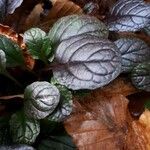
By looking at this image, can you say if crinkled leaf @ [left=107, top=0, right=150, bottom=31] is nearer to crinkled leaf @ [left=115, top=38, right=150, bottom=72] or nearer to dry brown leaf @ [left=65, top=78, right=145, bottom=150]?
crinkled leaf @ [left=115, top=38, right=150, bottom=72]

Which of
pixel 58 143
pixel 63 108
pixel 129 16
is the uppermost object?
pixel 129 16

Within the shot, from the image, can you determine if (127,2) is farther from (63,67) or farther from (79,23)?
(63,67)

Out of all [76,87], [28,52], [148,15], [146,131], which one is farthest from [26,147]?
[148,15]

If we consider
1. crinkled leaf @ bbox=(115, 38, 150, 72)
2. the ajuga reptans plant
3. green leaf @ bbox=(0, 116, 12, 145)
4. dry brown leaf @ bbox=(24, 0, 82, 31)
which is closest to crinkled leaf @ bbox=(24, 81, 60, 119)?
the ajuga reptans plant

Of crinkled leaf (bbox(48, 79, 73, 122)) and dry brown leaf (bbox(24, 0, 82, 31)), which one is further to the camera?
dry brown leaf (bbox(24, 0, 82, 31))

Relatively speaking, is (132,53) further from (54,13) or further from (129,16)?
(54,13)

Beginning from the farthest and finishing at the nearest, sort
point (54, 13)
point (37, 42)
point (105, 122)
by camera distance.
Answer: point (54, 13) < point (105, 122) < point (37, 42)

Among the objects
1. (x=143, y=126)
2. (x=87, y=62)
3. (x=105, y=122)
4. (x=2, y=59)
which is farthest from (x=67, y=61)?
(x=143, y=126)
